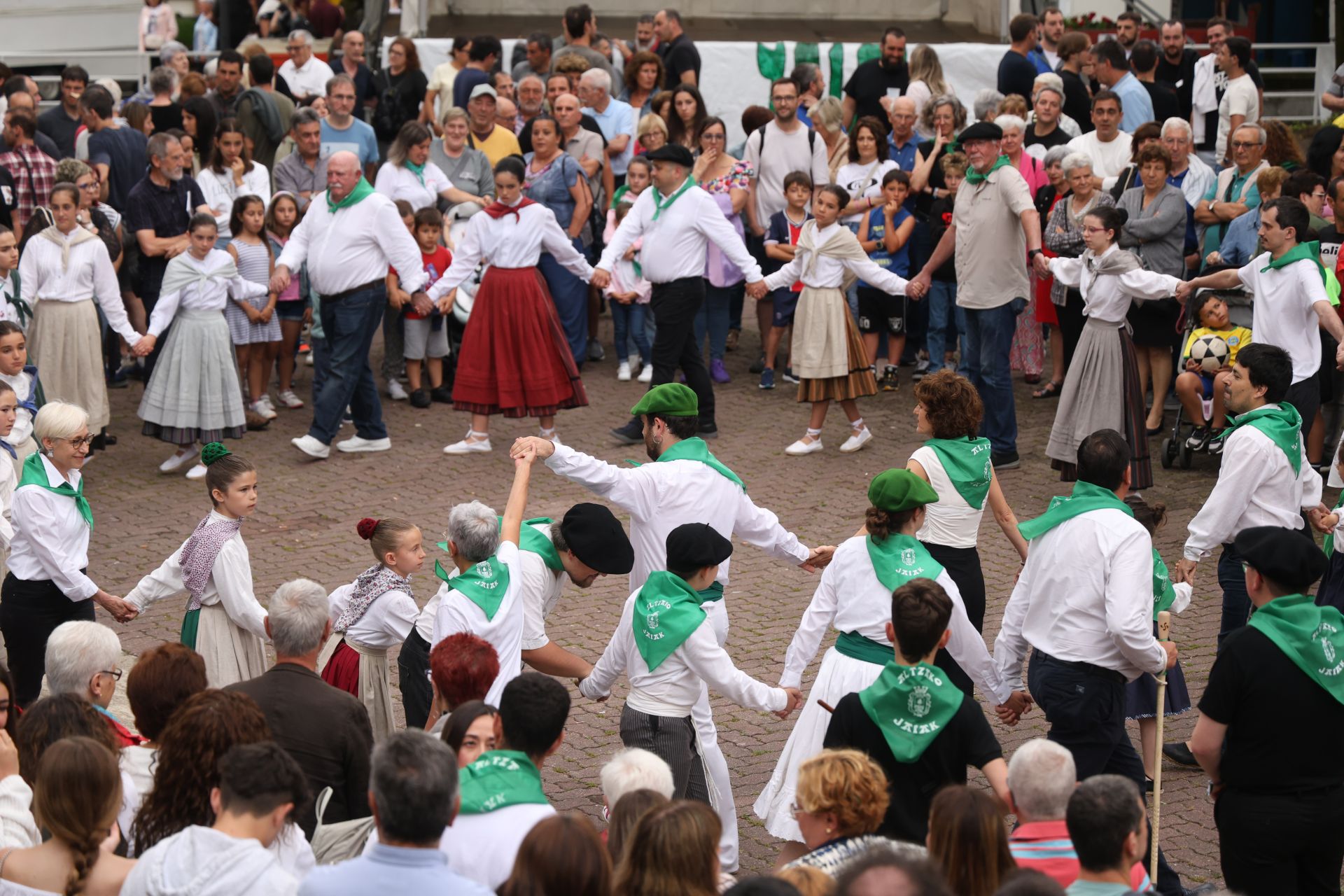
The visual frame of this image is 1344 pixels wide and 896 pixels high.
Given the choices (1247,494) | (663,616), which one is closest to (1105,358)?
(1247,494)

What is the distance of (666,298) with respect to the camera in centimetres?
1111

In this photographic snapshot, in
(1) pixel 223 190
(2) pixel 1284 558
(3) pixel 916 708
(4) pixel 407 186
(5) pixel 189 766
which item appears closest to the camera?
(5) pixel 189 766

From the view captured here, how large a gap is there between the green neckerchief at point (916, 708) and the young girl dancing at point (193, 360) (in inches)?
273

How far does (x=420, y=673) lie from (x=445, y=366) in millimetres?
7074

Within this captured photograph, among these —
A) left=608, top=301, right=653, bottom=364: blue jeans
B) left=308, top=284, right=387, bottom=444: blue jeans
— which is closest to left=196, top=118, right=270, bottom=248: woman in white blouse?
left=308, top=284, right=387, bottom=444: blue jeans

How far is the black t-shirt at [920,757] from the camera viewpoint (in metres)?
4.81

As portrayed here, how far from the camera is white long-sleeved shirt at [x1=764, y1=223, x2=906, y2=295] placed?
1075 centimetres

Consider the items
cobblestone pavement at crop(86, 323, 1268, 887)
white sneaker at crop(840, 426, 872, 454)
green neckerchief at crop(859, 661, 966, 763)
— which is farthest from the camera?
white sneaker at crop(840, 426, 872, 454)

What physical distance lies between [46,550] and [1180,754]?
4933 millimetres

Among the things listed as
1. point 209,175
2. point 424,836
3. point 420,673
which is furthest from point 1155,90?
point 424,836

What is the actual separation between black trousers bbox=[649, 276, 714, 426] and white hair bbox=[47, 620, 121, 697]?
626cm

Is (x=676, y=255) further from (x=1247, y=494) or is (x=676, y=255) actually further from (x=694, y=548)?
(x=694, y=548)

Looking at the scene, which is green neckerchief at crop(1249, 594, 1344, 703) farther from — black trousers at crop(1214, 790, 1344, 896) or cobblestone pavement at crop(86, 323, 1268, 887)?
cobblestone pavement at crop(86, 323, 1268, 887)

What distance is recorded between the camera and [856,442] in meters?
11.0
